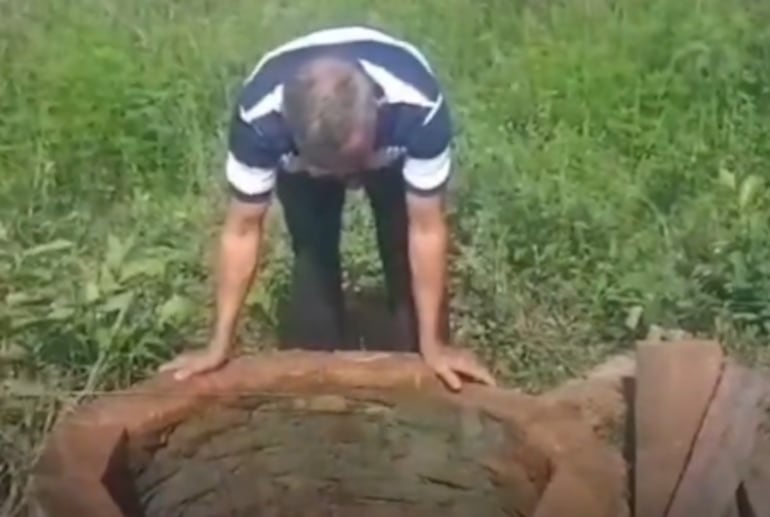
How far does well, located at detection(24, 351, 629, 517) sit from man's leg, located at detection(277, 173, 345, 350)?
2cm

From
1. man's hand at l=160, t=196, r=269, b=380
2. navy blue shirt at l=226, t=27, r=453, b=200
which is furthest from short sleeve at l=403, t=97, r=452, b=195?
man's hand at l=160, t=196, r=269, b=380

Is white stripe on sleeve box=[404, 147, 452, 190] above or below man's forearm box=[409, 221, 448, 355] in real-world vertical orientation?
above

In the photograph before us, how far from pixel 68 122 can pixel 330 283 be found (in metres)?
0.22

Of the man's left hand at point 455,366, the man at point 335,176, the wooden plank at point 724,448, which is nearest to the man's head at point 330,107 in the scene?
the man at point 335,176

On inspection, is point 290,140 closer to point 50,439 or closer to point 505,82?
point 505,82

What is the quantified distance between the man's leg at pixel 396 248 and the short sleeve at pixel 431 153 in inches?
0.4

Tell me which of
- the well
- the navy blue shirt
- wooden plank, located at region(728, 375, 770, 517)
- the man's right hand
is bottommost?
wooden plank, located at region(728, 375, 770, 517)

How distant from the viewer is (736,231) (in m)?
1.54

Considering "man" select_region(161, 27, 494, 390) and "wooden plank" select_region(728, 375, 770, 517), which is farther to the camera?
"wooden plank" select_region(728, 375, 770, 517)

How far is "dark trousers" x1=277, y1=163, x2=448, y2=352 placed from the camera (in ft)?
4.98

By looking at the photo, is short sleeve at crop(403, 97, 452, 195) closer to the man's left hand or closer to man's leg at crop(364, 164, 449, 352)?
man's leg at crop(364, 164, 449, 352)

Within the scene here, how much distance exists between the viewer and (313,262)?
1544 mm

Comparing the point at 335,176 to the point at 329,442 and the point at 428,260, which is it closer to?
the point at 428,260

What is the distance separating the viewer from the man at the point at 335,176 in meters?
1.48
